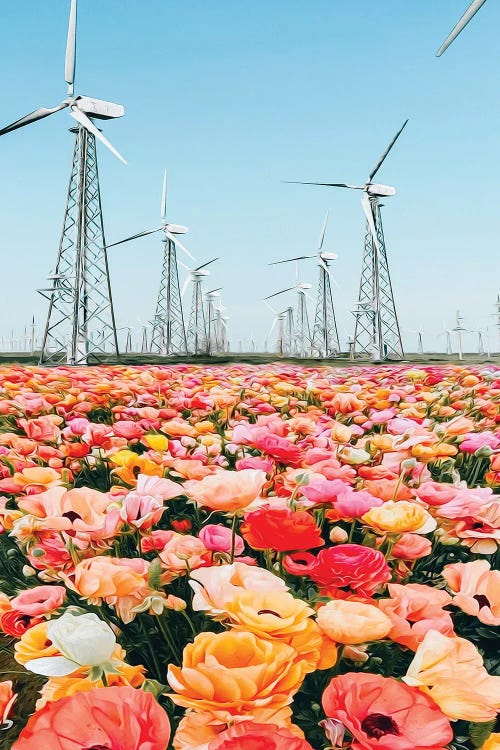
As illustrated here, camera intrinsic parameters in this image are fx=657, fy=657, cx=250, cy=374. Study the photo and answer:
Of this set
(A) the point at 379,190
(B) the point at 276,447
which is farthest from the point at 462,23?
(A) the point at 379,190

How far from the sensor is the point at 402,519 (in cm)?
149

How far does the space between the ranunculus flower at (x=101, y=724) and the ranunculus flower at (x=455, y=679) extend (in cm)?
38

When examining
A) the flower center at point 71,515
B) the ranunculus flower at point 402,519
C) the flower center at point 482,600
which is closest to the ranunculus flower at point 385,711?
the flower center at point 482,600

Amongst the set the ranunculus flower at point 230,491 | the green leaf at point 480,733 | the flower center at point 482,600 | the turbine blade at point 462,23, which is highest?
the turbine blade at point 462,23

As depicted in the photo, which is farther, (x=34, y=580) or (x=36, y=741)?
(x=34, y=580)

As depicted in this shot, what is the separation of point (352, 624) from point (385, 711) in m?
0.20

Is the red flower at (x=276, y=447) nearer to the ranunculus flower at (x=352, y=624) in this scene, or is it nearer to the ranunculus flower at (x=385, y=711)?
the ranunculus flower at (x=352, y=624)

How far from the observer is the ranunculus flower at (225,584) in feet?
3.67

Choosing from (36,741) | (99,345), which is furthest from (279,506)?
(99,345)

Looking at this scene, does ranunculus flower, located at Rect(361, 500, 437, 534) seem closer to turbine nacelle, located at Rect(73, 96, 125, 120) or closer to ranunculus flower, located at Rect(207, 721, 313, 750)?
ranunculus flower, located at Rect(207, 721, 313, 750)

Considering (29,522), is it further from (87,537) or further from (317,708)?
(317,708)

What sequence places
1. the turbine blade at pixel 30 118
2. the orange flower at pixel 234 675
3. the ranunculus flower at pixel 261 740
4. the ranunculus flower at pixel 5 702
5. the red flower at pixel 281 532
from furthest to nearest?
the turbine blade at pixel 30 118 → the red flower at pixel 281 532 → the ranunculus flower at pixel 5 702 → the orange flower at pixel 234 675 → the ranunculus flower at pixel 261 740

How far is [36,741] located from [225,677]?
0.75 feet

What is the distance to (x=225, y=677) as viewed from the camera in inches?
32.5
